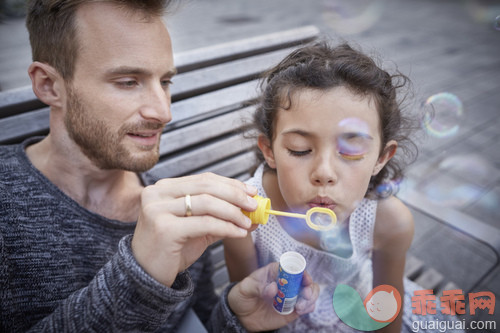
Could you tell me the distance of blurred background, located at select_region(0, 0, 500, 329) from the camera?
2.54 metres

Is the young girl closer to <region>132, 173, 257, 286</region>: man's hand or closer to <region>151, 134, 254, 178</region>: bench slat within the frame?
<region>132, 173, 257, 286</region>: man's hand

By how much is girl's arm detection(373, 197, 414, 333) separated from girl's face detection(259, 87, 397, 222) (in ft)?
1.23

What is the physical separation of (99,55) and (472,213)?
11.4 ft

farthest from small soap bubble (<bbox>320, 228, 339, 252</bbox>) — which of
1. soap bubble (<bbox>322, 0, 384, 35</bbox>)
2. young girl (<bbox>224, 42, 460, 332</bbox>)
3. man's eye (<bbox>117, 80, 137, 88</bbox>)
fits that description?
soap bubble (<bbox>322, 0, 384, 35</bbox>)

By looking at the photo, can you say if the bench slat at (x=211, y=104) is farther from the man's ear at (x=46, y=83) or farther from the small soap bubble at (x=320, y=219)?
the small soap bubble at (x=320, y=219)

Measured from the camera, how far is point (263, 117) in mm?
1576

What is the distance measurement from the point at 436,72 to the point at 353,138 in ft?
20.1

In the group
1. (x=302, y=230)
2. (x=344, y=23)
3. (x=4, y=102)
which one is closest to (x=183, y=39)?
(x=344, y=23)

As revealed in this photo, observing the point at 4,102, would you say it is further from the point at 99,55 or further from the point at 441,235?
the point at 441,235

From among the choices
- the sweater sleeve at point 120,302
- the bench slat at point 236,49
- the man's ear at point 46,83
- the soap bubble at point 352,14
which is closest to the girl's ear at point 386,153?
the sweater sleeve at point 120,302

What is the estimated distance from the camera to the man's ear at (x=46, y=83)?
156 centimetres

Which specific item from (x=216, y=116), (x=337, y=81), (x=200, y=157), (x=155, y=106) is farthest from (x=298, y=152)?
(x=216, y=116)

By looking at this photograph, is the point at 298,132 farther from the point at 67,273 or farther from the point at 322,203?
the point at 67,273

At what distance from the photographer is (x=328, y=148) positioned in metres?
1.20
